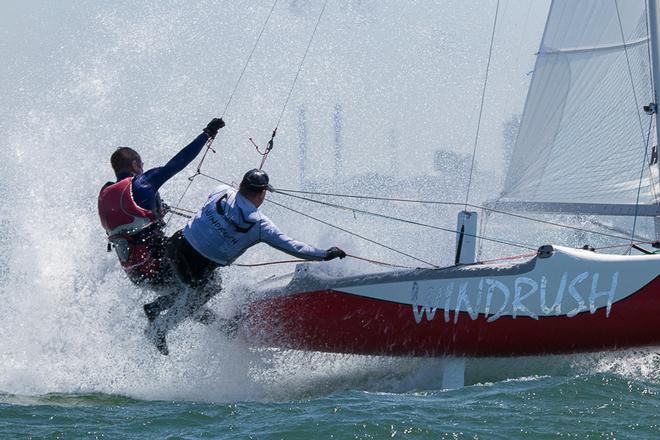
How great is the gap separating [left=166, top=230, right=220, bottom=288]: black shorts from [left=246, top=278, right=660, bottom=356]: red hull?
0.39 metres

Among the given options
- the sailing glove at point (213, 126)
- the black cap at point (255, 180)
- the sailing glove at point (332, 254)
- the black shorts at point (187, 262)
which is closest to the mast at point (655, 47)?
the sailing glove at point (332, 254)

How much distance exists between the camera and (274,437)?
411 cm

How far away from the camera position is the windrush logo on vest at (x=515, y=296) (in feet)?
17.7

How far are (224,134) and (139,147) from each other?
208 centimetres

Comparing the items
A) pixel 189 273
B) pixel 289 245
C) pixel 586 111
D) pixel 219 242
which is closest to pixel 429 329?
pixel 289 245

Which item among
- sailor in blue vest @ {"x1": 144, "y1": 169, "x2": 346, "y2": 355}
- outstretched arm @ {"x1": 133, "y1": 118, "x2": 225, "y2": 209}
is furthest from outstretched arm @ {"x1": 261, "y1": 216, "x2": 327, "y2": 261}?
outstretched arm @ {"x1": 133, "y1": 118, "x2": 225, "y2": 209}

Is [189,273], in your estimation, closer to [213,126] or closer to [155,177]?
[155,177]

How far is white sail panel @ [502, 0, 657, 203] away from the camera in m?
6.77

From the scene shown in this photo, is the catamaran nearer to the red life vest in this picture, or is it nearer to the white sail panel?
the white sail panel

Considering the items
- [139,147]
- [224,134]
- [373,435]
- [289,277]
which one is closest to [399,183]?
[224,134]

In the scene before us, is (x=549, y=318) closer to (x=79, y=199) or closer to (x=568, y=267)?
(x=568, y=267)

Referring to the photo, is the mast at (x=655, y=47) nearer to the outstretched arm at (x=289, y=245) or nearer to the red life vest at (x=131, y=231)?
the outstretched arm at (x=289, y=245)

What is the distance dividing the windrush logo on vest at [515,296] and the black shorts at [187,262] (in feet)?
3.65

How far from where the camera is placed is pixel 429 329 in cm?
558
